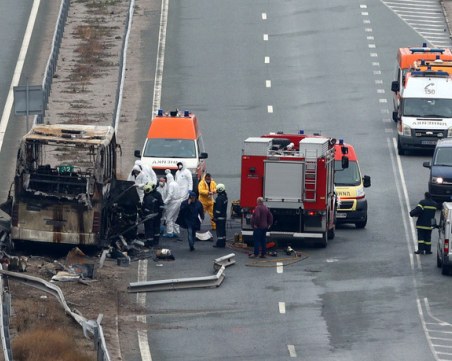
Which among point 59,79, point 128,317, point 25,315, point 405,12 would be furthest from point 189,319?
point 405,12

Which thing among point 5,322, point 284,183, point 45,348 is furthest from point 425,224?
point 45,348

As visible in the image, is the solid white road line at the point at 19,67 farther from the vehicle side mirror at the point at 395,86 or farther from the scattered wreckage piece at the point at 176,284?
the scattered wreckage piece at the point at 176,284

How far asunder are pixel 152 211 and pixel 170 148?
6247 mm

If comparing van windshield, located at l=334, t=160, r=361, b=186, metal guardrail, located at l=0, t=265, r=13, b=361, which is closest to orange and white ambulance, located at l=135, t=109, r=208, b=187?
van windshield, located at l=334, t=160, r=361, b=186

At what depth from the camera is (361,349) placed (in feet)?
91.0

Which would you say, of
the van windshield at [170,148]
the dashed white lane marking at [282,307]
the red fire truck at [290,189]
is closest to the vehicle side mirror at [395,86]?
the van windshield at [170,148]

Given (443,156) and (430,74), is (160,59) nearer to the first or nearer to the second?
(430,74)

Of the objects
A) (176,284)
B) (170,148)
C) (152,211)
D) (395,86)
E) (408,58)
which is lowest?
(176,284)

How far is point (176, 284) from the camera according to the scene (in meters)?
32.4

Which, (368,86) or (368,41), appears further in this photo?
(368,41)

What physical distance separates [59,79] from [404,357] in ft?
94.9

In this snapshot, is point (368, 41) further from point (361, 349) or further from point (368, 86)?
point (361, 349)

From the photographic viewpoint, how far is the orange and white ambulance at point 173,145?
41.9 meters

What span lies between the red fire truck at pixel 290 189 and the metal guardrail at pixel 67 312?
6.95m
